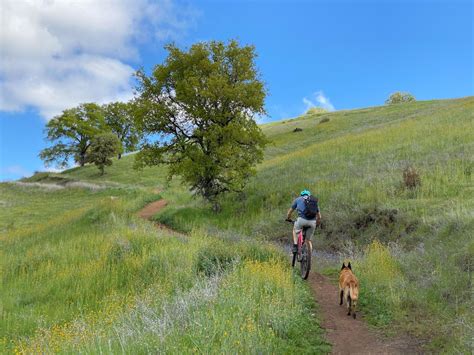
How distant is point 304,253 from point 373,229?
5.06m

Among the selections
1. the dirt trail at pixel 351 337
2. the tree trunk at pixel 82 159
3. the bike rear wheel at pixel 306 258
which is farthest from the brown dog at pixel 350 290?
the tree trunk at pixel 82 159

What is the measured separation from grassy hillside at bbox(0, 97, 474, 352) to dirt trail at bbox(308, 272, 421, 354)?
372 mm

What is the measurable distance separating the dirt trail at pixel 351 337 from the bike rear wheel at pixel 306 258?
1.25 metres

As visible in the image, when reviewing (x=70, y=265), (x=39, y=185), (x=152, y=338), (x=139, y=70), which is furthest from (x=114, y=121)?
(x=152, y=338)

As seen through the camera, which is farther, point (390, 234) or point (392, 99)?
point (392, 99)

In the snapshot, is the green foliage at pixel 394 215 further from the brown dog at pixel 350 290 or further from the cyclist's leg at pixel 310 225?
the cyclist's leg at pixel 310 225

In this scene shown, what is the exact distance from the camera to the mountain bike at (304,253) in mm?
10383

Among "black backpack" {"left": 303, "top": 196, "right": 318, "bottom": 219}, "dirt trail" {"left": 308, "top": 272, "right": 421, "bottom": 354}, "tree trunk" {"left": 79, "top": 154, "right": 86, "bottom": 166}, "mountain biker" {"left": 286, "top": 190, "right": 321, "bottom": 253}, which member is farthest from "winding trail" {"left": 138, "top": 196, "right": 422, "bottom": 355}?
"tree trunk" {"left": 79, "top": 154, "right": 86, "bottom": 166}

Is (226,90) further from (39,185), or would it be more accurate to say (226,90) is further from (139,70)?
(39,185)

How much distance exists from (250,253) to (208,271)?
165 centimetres

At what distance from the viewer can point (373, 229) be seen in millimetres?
14461

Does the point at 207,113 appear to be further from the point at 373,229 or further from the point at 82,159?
the point at 82,159

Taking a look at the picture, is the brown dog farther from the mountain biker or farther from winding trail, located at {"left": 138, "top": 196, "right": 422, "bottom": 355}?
the mountain biker

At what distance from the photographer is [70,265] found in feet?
40.4
